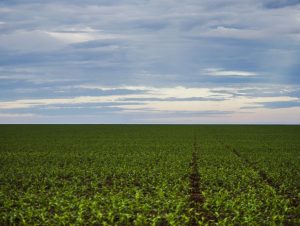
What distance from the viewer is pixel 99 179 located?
1864 cm

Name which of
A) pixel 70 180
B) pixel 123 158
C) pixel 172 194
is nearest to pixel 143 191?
pixel 172 194

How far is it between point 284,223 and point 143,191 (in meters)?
6.21

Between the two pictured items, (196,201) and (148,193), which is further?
(148,193)

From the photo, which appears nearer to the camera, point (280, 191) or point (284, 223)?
point (284, 223)

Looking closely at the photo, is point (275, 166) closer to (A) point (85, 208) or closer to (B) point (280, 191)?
(B) point (280, 191)

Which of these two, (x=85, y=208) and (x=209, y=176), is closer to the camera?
(x=85, y=208)

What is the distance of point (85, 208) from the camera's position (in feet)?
41.1

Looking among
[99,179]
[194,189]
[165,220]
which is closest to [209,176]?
[194,189]

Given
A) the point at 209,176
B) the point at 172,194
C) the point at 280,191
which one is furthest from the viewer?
the point at 209,176

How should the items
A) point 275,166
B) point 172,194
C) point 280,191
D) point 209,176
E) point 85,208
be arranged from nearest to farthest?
point 85,208, point 172,194, point 280,191, point 209,176, point 275,166

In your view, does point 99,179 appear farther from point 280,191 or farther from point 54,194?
point 280,191

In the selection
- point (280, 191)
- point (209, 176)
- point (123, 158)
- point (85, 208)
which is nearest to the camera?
point (85, 208)

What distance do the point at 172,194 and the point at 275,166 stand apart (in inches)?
443

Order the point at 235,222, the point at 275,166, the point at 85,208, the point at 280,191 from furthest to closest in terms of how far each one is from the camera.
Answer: the point at 275,166 < the point at 280,191 < the point at 85,208 < the point at 235,222
